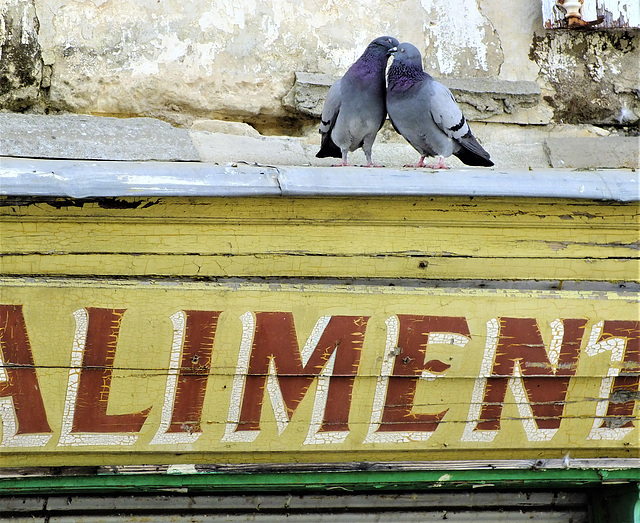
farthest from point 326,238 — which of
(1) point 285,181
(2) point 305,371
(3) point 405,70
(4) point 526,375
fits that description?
(3) point 405,70

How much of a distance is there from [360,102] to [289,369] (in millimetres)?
822

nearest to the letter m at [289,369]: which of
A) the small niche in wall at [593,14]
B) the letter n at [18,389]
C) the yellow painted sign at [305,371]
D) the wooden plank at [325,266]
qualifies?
Result: the yellow painted sign at [305,371]

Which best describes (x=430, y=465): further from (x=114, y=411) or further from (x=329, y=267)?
(x=114, y=411)

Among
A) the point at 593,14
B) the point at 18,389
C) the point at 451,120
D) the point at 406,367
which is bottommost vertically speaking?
the point at 18,389

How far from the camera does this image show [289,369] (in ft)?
5.84

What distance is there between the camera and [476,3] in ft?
8.71

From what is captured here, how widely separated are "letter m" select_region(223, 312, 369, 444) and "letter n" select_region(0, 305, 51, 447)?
0.41m

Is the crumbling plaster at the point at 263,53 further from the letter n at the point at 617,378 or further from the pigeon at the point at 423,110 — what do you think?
the letter n at the point at 617,378

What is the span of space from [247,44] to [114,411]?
50.9 inches

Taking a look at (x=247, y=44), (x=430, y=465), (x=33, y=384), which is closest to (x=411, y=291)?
(x=430, y=465)

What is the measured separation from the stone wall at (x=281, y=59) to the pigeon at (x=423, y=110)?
37 centimetres

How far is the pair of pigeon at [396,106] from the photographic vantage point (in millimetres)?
2201

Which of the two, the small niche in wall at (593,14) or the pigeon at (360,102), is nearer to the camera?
the pigeon at (360,102)

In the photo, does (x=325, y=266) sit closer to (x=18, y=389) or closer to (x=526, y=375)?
(x=526, y=375)
